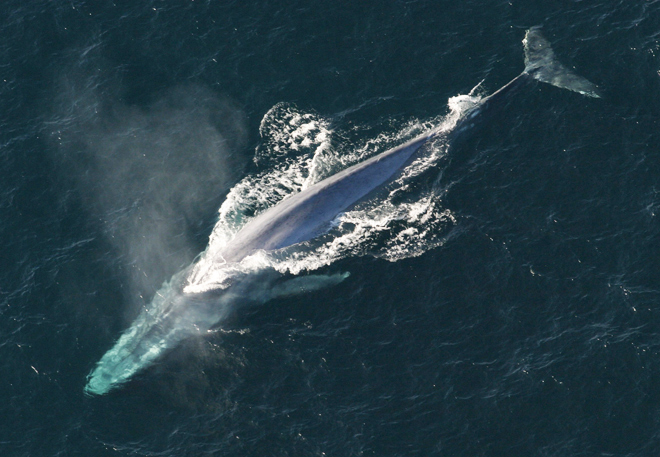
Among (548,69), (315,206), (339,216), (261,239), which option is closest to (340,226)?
(339,216)

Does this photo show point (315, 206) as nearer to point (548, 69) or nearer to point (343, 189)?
point (343, 189)

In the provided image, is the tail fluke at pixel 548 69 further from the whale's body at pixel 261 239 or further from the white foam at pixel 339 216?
the white foam at pixel 339 216

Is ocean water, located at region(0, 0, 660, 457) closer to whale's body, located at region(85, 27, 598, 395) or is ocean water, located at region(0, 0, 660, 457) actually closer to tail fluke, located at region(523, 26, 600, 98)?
whale's body, located at region(85, 27, 598, 395)

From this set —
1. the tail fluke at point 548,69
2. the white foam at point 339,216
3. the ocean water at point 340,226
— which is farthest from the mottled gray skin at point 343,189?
the ocean water at point 340,226

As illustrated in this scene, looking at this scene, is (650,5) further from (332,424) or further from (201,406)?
(201,406)

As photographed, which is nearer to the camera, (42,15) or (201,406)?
(201,406)

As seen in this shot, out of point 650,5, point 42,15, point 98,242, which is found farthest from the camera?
point 42,15

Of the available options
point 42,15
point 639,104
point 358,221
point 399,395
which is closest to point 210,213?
point 358,221
